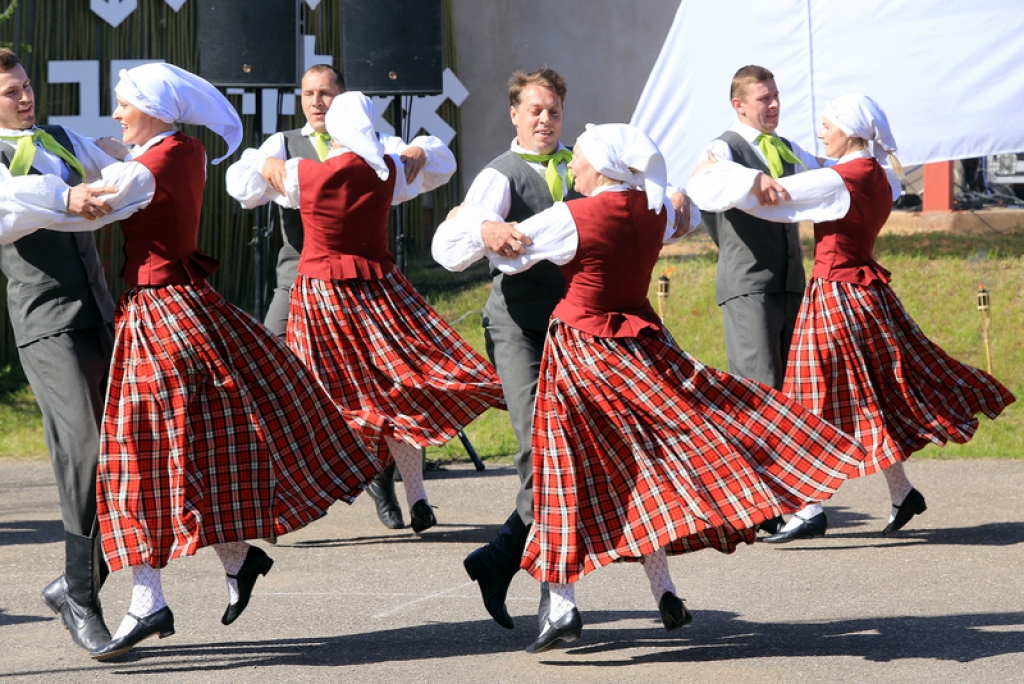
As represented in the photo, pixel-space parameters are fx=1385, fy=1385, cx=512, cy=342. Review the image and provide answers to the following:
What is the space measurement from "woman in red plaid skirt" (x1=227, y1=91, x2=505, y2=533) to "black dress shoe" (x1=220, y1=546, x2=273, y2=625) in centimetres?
127

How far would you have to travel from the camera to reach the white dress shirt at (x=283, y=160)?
5.41 meters

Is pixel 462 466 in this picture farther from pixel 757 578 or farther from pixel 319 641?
pixel 319 641

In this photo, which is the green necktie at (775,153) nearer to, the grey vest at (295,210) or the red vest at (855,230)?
the red vest at (855,230)

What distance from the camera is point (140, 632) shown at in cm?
359

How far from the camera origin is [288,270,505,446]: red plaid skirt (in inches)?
201

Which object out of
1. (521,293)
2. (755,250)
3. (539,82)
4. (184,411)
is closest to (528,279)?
(521,293)

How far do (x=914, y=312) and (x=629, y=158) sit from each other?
236 inches

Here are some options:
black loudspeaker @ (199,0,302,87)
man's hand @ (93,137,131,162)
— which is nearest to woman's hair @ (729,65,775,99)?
man's hand @ (93,137,131,162)

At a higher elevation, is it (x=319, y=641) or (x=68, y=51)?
(x=68, y=51)

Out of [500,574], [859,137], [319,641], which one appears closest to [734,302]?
[859,137]

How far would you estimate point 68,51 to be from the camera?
9.31 meters

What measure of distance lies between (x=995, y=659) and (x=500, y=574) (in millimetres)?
1309

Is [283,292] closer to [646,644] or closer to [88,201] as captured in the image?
[88,201]

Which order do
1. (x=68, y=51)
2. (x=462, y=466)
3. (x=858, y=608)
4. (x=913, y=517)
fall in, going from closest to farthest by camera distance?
(x=858, y=608) → (x=913, y=517) → (x=462, y=466) → (x=68, y=51)
